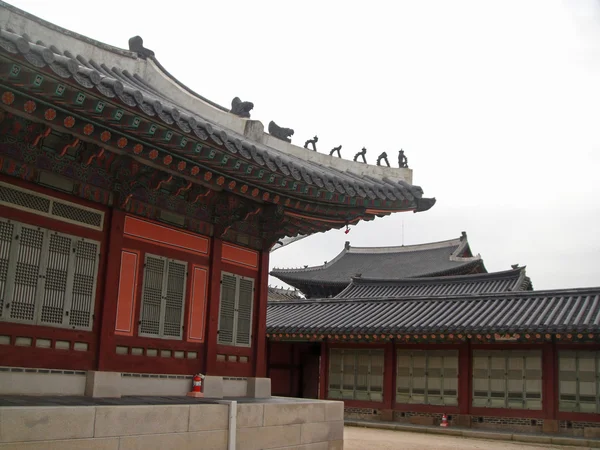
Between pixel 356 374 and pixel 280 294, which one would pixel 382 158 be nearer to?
pixel 356 374

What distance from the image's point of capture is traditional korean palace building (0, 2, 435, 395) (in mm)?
8219

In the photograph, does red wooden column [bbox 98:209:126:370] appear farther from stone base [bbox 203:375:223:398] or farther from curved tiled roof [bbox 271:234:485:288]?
curved tiled roof [bbox 271:234:485:288]

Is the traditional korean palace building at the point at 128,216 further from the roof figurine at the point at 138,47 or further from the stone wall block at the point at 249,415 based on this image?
the stone wall block at the point at 249,415

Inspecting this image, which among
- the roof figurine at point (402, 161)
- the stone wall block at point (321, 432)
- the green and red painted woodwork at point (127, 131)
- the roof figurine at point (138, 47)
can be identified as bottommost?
the stone wall block at point (321, 432)

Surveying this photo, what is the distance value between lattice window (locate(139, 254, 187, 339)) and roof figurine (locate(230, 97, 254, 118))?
13.4 ft

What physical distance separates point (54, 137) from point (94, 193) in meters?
1.08

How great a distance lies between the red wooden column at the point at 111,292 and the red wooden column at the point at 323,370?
16.7m

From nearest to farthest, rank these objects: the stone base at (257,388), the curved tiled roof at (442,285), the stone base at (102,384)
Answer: the stone base at (102,384)
the stone base at (257,388)
the curved tiled roof at (442,285)

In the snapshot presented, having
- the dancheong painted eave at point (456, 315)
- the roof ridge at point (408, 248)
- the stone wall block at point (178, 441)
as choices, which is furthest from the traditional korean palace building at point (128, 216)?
the roof ridge at point (408, 248)

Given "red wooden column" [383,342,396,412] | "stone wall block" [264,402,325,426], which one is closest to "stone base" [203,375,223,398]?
"stone wall block" [264,402,325,426]

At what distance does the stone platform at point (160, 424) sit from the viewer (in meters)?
6.98

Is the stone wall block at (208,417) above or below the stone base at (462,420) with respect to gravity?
above

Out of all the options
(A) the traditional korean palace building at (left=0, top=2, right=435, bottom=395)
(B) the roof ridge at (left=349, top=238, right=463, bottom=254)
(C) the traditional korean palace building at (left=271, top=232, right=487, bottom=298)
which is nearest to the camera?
(A) the traditional korean palace building at (left=0, top=2, right=435, bottom=395)

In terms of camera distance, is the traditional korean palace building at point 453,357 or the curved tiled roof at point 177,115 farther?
the traditional korean palace building at point 453,357
